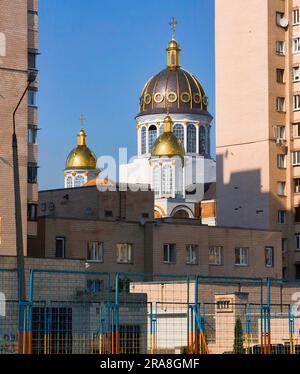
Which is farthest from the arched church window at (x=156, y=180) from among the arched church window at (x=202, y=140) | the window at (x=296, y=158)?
the window at (x=296, y=158)

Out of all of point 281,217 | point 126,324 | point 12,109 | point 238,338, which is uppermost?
point 12,109

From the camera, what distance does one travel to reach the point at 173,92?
487ft

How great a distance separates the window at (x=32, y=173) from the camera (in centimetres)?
6294

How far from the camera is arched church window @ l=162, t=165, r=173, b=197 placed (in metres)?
138

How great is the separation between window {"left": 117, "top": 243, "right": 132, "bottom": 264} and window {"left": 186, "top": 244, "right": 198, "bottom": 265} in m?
3.75

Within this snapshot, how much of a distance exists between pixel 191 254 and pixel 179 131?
8017cm

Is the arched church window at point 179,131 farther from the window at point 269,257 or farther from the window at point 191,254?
the window at point 191,254

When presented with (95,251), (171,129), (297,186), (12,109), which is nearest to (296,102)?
(297,186)

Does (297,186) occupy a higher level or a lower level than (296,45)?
lower

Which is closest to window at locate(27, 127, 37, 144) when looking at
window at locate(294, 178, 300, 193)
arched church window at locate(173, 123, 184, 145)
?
window at locate(294, 178, 300, 193)

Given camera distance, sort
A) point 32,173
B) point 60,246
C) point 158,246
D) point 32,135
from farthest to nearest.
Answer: point 158,246
point 60,246
point 32,135
point 32,173

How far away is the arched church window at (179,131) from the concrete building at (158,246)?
7427cm

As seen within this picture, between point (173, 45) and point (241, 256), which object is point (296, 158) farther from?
point (173, 45)
